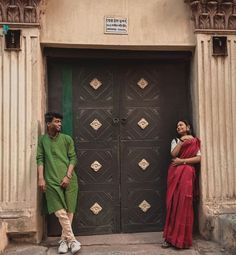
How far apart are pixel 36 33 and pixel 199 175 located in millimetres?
2845

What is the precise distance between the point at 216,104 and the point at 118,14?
1802 millimetres

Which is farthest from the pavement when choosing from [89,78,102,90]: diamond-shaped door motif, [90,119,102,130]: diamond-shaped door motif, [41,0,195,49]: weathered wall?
[41,0,195,49]: weathered wall

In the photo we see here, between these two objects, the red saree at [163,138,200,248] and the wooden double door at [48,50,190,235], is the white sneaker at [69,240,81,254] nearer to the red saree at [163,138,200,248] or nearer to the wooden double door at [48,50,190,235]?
the wooden double door at [48,50,190,235]

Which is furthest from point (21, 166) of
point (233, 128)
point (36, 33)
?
point (233, 128)

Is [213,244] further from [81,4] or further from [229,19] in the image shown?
[81,4]

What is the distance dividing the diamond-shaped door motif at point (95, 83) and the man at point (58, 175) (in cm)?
93

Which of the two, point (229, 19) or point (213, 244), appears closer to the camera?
point (213, 244)

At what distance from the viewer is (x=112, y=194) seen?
231 inches

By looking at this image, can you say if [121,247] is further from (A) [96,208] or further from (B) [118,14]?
(B) [118,14]

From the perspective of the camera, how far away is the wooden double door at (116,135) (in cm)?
584

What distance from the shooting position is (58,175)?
509 cm

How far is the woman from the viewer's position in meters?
5.16

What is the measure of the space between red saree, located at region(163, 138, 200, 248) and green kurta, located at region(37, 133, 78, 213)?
1.21m

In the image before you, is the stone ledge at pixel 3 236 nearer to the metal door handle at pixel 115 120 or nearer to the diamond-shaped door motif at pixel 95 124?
the diamond-shaped door motif at pixel 95 124
